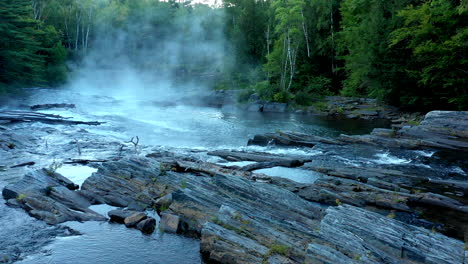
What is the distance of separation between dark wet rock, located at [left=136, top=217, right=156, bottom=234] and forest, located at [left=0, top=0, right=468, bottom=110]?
2390 cm

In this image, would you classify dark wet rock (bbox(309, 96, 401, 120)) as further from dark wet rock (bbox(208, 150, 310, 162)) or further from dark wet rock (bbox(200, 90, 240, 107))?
dark wet rock (bbox(208, 150, 310, 162))

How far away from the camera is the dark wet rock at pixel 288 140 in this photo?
2625cm

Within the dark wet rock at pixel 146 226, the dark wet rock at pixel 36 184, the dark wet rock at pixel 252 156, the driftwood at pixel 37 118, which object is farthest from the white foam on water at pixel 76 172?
the driftwood at pixel 37 118

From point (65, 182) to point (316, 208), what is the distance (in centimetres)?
1089

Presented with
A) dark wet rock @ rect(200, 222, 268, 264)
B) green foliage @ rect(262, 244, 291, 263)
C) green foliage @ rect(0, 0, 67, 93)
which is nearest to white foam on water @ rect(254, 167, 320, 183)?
dark wet rock @ rect(200, 222, 268, 264)

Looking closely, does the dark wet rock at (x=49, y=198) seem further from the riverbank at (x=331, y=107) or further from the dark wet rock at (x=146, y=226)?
the riverbank at (x=331, y=107)

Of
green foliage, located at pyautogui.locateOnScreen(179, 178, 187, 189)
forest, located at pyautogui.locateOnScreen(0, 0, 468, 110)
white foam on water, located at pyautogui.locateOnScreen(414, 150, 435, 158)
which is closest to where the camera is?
green foliage, located at pyautogui.locateOnScreen(179, 178, 187, 189)

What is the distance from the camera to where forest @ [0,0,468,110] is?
34812mm

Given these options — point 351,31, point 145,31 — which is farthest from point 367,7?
point 145,31

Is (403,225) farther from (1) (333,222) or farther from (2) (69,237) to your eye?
(2) (69,237)

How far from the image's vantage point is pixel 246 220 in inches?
455

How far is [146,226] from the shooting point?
1286 cm

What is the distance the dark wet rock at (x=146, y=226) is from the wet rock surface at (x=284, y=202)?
0.04 metres

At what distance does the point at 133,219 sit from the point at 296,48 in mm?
42568
